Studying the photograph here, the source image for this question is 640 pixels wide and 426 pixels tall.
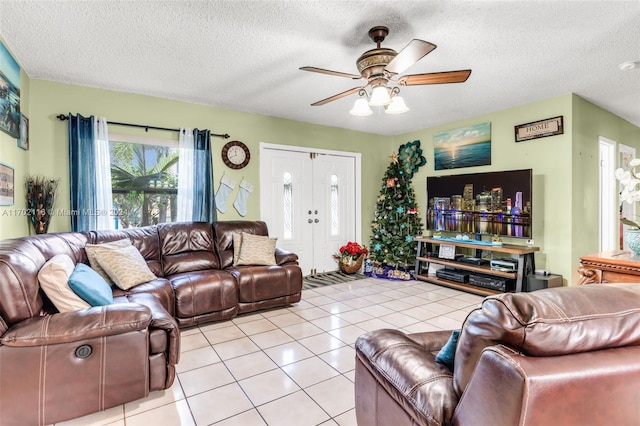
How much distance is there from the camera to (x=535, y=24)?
2.40m

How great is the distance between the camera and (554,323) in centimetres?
84

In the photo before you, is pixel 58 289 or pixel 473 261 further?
pixel 473 261

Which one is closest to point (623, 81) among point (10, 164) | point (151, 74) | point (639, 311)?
point (639, 311)

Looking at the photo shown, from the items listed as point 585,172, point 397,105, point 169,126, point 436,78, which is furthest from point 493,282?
point 169,126

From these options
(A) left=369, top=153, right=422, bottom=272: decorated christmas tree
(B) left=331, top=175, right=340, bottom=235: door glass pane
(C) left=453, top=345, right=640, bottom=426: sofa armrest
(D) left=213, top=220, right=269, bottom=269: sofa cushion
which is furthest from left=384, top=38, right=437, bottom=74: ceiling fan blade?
(A) left=369, top=153, right=422, bottom=272: decorated christmas tree

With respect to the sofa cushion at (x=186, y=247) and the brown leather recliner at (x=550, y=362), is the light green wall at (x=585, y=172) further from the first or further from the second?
the sofa cushion at (x=186, y=247)

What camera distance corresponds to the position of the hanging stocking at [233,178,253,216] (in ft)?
15.2

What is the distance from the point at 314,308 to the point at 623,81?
424 cm

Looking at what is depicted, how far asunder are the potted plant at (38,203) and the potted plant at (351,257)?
3943 millimetres

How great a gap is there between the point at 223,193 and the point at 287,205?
109 cm

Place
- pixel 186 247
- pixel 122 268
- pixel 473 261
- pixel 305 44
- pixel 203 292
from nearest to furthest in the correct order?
pixel 305 44 < pixel 122 268 < pixel 203 292 < pixel 186 247 < pixel 473 261

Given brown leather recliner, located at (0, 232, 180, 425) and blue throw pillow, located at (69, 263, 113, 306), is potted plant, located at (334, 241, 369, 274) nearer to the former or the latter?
brown leather recliner, located at (0, 232, 180, 425)

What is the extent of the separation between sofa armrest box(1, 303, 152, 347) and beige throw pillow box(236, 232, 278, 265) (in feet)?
6.08

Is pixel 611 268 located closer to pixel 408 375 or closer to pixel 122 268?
pixel 408 375
